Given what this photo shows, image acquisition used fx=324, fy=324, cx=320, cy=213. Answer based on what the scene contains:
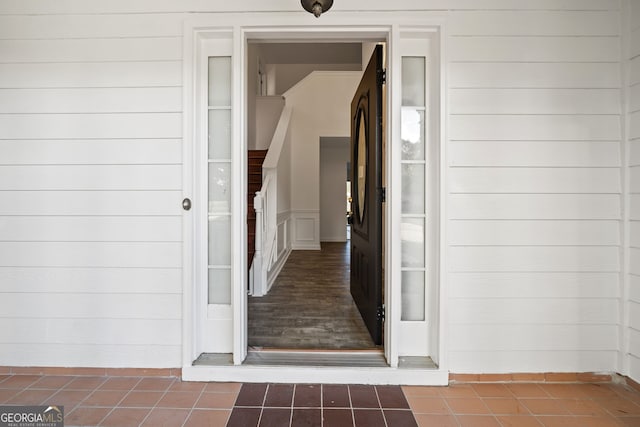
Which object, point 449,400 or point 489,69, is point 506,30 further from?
point 449,400

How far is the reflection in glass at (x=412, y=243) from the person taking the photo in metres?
2.09

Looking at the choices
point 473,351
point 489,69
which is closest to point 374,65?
point 489,69

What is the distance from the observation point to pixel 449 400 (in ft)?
5.94

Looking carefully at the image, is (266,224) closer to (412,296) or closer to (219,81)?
(219,81)

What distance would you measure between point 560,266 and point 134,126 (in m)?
2.79

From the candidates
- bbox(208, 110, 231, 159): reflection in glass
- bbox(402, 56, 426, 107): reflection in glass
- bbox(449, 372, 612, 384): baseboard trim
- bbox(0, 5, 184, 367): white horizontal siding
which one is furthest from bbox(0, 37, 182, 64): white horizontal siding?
bbox(449, 372, 612, 384): baseboard trim

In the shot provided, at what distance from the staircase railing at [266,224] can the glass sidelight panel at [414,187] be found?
73.1 inches

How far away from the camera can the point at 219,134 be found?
6.87ft

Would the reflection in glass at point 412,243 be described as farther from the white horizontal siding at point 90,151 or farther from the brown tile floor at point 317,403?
the white horizontal siding at point 90,151

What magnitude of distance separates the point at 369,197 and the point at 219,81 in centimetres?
132

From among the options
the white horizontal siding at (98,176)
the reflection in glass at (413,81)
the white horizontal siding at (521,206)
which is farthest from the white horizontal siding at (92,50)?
the white horizontal siding at (521,206)

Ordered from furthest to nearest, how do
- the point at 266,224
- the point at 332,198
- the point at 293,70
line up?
the point at 293,70 < the point at 332,198 < the point at 266,224

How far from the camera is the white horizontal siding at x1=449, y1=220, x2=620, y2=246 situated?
1985 mm

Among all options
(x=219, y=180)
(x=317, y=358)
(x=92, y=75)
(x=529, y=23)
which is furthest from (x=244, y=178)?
(x=529, y=23)
